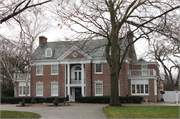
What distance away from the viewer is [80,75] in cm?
3622

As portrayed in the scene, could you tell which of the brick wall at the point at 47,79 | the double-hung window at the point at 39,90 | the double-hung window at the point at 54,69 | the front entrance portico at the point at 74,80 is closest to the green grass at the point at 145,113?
the front entrance portico at the point at 74,80

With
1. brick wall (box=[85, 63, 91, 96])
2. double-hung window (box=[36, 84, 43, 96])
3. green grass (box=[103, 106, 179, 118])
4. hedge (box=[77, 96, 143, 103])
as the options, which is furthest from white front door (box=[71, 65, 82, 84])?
green grass (box=[103, 106, 179, 118])

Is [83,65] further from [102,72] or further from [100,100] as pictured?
[100,100]

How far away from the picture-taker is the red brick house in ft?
109

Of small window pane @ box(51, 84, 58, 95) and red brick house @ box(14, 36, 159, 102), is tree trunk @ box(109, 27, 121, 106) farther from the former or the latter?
small window pane @ box(51, 84, 58, 95)

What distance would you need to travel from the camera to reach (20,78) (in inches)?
1507

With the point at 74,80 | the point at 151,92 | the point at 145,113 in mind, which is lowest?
the point at 151,92

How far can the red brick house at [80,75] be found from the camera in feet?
109

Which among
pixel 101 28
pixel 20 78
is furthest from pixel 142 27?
pixel 20 78

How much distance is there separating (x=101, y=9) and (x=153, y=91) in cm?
1703

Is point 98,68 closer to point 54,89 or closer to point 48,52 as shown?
point 54,89

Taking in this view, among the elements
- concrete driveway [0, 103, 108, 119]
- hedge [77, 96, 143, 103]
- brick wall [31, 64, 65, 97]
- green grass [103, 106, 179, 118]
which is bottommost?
hedge [77, 96, 143, 103]

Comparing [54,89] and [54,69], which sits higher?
[54,69]

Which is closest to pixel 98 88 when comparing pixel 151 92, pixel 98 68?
pixel 98 68
